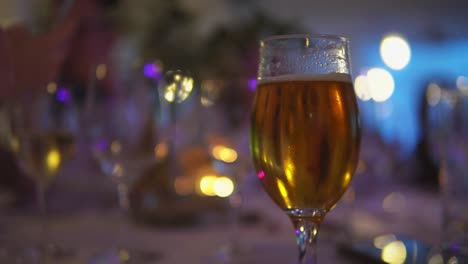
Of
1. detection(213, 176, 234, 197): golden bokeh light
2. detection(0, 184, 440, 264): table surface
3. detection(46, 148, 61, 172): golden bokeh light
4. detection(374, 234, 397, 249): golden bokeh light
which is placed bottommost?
detection(0, 184, 440, 264): table surface

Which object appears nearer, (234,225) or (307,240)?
(307,240)

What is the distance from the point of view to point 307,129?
1.59 ft

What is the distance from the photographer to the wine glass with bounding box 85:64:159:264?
2.92ft

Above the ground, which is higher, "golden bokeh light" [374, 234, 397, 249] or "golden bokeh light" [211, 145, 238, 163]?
"golden bokeh light" [211, 145, 238, 163]

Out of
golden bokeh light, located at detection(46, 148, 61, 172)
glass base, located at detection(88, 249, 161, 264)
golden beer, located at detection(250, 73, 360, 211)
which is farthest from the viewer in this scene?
golden bokeh light, located at detection(46, 148, 61, 172)

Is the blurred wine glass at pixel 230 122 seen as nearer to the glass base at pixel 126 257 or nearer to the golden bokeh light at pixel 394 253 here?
the glass base at pixel 126 257

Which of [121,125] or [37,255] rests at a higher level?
[121,125]

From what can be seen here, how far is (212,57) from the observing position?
151 cm

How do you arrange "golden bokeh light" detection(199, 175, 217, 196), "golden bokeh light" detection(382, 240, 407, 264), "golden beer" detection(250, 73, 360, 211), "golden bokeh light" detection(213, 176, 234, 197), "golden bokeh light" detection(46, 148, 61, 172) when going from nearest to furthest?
"golden beer" detection(250, 73, 360, 211) < "golden bokeh light" detection(382, 240, 407, 264) < "golden bokeh light" detection(46, 148, 61, 172) < "golden bokeh light" detection(213, 176, 234, 197) < "golden bokeh light" detection(199, 175, 217, 196)

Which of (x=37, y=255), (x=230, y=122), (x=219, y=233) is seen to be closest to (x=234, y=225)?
(x=219, y=233)

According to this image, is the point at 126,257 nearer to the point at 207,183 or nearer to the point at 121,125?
the point at 121,125

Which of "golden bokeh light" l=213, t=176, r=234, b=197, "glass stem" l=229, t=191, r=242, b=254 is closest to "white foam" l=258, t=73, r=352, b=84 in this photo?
"glass stem" l=229, t=191, r=242, b=254

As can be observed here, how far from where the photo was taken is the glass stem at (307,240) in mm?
503

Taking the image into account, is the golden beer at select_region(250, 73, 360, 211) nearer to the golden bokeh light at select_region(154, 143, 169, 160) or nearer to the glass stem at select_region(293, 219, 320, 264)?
the glass stem at select_region(293, 219, 320, 264)
